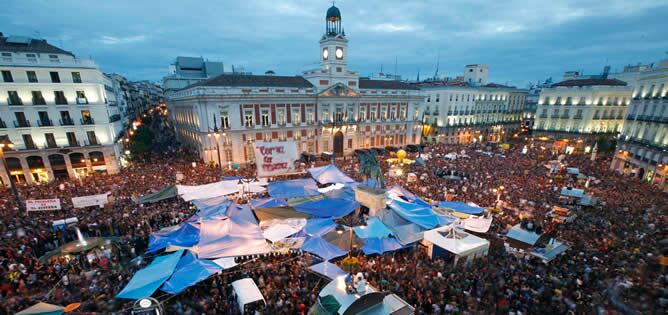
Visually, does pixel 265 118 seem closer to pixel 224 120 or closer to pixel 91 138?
pixel 224 120

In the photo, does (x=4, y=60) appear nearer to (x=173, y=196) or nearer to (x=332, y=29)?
(x=173, y=196)

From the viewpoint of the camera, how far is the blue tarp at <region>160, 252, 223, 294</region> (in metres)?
11.0

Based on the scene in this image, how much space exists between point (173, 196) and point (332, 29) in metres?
33.5

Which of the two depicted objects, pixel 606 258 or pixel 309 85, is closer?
pixel 606 258

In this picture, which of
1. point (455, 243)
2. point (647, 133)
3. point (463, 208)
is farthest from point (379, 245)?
point (647, 133)

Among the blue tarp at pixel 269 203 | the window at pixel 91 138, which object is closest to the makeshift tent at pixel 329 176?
the blue tarp at pixel 269 203

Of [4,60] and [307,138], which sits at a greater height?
[4,60]

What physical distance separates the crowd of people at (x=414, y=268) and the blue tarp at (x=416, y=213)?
1737 millimetres

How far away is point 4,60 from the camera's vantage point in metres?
26.0

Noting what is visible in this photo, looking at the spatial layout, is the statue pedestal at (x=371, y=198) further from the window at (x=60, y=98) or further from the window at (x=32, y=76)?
the window at (x=32, y=76)

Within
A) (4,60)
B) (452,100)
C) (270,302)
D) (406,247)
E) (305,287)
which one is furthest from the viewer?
(452,100)

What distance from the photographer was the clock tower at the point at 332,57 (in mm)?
41281

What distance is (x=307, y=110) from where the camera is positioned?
4106cm

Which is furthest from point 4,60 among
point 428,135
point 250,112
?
point 428,135
